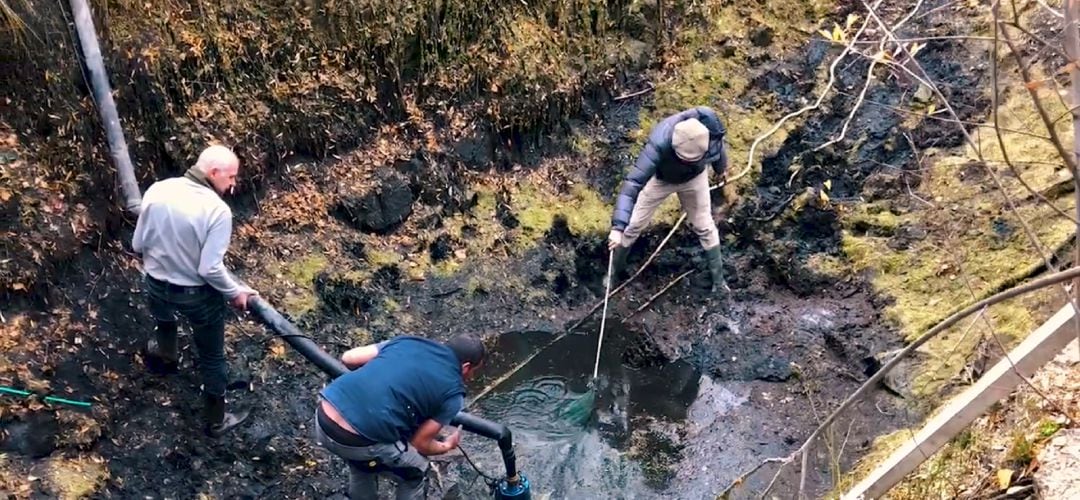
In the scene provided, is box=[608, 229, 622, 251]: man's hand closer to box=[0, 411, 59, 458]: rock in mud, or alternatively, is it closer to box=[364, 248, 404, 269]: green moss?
box=[364, 248, 404, 269]: green moss

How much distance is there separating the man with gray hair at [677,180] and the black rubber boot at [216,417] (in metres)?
3.02

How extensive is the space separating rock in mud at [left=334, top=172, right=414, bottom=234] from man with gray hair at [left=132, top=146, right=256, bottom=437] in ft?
6.55

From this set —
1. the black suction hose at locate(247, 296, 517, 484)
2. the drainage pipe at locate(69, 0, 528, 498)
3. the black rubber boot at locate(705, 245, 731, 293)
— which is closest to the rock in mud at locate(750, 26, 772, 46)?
the black rubber boot at locate(705, 245, 731, 293)

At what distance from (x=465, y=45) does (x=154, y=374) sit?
3.69m

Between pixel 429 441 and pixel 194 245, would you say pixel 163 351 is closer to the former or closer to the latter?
pixel 194 245

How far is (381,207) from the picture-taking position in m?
6.86

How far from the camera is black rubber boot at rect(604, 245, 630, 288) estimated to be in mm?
7031

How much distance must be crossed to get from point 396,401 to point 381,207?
10.2 feet

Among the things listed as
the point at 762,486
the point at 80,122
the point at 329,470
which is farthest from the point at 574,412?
the point at 80,122

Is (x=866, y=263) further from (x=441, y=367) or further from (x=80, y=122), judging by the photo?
(x=80, y=122)

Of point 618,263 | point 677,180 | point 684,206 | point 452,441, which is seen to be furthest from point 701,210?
point 452,441

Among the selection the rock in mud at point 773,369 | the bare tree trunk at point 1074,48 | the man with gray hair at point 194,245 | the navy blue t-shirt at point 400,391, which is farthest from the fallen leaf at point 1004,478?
the man with gray hair at point 194,245

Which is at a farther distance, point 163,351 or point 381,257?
point 381,257

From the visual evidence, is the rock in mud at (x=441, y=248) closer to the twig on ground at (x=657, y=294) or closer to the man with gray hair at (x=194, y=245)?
the twig on ground at (x=657, y=294)
